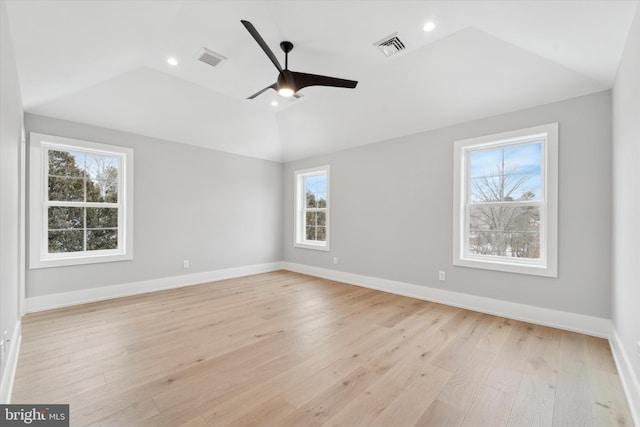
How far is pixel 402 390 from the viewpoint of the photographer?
1880mm

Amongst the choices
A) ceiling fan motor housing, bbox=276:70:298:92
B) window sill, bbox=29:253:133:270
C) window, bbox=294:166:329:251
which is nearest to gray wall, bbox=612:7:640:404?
ceiling fan motor housing, bbox=276:70:298:92

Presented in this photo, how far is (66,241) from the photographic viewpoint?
3684 mm

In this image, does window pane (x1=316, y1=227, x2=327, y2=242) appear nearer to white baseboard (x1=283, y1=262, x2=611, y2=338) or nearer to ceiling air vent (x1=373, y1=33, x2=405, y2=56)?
white baseboard (x1=283, y1=262, x2=611, y2=338)

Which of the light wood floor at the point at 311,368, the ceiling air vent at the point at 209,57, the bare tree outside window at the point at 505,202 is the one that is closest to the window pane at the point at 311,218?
the light wood floor at the point at 311,368

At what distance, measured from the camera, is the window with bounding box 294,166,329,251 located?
18.1ft

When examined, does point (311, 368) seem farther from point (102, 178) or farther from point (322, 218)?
point (102, 178)

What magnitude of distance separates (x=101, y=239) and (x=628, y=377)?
18.7ft

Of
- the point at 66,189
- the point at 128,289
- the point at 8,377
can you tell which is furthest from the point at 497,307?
the point at 66,189

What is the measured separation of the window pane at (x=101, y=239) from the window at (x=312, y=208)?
3.15m

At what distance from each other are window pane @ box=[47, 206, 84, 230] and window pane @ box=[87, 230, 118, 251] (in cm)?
19

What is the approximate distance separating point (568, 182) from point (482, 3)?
2.05 m

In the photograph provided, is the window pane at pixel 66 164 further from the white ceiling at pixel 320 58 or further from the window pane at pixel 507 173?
the window pane at pixel 507 173

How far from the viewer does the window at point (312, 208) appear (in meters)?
5.50

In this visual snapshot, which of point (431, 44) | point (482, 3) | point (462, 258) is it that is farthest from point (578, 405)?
point (431, 44)
